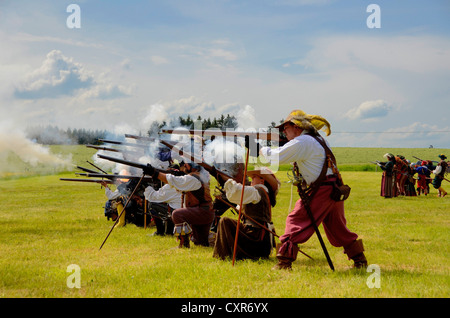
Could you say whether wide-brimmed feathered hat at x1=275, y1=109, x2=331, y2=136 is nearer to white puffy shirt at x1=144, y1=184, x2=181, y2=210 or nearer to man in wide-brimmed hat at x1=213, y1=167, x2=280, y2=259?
man in wide-brimmed hat at x1=213, y1=167, x2=280, y2=259

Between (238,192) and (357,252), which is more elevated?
(238,192)

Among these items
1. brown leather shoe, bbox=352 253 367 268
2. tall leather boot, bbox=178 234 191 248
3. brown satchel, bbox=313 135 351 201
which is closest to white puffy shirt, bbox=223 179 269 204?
brown satchel, bbox=313 135 351 201

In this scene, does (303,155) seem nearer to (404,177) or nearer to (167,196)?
(167,196)

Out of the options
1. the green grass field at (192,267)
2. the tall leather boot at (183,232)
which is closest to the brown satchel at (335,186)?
the green grass field at (192,267)

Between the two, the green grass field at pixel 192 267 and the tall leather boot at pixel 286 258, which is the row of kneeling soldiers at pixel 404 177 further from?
the tall leather boot at pixel 286 258

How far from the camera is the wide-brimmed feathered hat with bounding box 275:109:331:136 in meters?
6.62

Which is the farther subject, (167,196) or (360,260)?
(167,196)

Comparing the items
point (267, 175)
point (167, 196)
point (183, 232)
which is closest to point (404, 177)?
point (167, 196)

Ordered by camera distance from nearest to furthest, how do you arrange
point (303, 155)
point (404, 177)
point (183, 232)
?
point (303, 155) → point (183, 232) → point (404, 177)

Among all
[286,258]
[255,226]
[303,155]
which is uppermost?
[303,155]

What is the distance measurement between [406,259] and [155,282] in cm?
451

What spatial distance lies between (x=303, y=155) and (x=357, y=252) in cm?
176

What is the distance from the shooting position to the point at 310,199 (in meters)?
6.53
